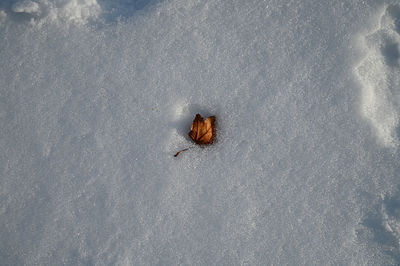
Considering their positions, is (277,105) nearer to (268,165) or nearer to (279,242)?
(268,165)

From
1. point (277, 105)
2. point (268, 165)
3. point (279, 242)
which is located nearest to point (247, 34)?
point (277, 105)

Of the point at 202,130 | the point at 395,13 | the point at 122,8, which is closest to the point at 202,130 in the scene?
the point at 202,130

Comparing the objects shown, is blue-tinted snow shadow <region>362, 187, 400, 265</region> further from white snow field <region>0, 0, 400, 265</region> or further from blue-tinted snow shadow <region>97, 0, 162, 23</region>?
blue-tinted snow shadow <region>97, 0, 162, 23</region>

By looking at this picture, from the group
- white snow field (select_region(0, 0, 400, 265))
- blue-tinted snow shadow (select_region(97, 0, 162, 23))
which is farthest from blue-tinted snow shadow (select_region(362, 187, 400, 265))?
blue-tinted snow shadow (select_region(97, 0, 162, 23))

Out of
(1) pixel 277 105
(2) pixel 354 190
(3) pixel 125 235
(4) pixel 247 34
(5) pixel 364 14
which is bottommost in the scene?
(3) pixel 125 235

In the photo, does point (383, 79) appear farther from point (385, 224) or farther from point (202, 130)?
point (202, 130)

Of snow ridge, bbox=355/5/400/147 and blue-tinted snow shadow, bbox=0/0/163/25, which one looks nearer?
snow ridge, bbox=355/5/400/147

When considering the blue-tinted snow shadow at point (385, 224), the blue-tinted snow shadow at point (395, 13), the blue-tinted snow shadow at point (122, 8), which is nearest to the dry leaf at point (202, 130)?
the blue-tinted snow shadow at point (122, 8)

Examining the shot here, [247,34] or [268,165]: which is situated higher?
[247,34]
